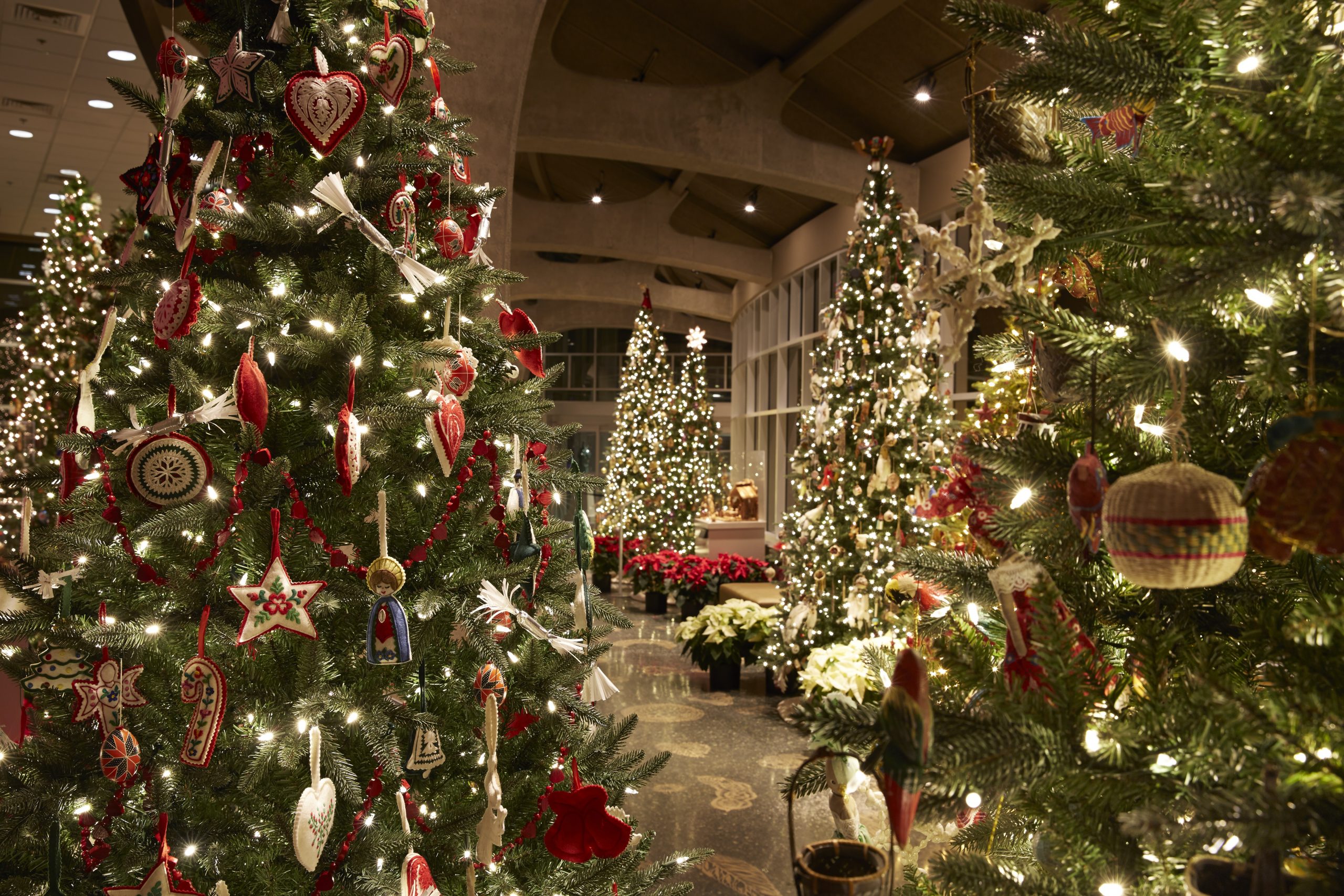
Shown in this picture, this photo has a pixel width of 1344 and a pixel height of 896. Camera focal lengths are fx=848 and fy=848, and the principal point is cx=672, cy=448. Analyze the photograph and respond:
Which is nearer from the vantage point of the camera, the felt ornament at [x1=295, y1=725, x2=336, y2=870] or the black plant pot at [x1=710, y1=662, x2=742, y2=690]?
the felt ornament at [x1=295, y1=725, x2=336, y2=870]

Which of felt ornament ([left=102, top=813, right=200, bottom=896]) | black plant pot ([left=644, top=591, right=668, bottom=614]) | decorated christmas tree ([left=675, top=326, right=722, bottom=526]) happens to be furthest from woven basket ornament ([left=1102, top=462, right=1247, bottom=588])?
decorated christmas tree ([left=675, top=326, right=722, bottom=526])

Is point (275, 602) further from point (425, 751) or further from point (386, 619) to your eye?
point (425, 751)

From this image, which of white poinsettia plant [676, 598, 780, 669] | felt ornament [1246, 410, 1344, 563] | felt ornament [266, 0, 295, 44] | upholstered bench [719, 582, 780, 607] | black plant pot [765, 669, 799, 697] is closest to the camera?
felt ornament [1246, 410, 1344, 563]

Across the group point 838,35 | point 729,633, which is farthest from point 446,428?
point 838,35

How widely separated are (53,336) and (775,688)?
24.9 feet

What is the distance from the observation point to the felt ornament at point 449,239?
94.7 inches

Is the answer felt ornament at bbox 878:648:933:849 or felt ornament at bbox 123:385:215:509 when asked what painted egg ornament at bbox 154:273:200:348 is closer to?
felt ornament at bbox 123:385:215:509

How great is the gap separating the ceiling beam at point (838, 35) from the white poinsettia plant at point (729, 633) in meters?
5.27

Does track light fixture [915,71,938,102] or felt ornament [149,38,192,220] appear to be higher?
track light fixture [915,71,938,102]

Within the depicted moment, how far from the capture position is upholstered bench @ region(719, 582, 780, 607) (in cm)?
795

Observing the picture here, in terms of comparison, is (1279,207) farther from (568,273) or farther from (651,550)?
(568,273)

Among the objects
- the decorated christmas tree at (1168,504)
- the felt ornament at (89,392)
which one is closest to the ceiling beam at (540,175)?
the felt ornament at (89,392)

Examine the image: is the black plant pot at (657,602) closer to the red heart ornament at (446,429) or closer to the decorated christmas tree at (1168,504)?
the red heart ornament at (446,429)

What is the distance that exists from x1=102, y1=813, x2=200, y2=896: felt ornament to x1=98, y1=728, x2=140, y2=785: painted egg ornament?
0.12 m
